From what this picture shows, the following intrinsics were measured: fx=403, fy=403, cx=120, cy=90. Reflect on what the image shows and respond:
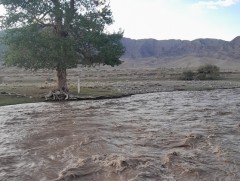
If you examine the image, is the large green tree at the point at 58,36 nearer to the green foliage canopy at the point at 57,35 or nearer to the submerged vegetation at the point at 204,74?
the green foliage canopy at the point at 57,35

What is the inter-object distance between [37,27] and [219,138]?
2026 cm

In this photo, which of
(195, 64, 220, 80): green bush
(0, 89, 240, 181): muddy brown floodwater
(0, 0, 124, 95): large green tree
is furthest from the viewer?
(195, 64, 220, 80): green bush

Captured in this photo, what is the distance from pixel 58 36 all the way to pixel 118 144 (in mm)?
18600

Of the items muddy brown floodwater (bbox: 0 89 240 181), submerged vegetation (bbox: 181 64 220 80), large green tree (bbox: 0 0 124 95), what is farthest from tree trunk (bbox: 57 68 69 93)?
submerged vegetation (bbox: 181 64 220 80)

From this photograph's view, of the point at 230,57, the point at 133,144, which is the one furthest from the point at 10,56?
the point at 230,57

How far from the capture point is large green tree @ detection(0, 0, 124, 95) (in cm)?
3117

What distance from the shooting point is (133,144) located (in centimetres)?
1561

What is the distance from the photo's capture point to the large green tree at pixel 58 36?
1227 inches

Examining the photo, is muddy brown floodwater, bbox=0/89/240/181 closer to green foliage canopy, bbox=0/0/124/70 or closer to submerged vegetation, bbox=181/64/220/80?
green foliage canopy, bbox=0/0/124/70

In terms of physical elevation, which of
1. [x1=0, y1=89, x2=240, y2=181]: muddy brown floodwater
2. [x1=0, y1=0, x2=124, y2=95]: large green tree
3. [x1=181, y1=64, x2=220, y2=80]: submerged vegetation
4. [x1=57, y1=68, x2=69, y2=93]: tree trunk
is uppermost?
[x1=0, y1=0, x2=124, y2=95]: large green tree

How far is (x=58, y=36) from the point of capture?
1278 inches

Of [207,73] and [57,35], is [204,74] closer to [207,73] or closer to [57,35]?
[207,73]

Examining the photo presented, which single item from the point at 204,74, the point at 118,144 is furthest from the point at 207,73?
the point at 118,144

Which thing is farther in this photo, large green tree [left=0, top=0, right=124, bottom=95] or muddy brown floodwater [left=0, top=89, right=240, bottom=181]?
large green tree [left=0, top=0, right=124, bottom=95]
